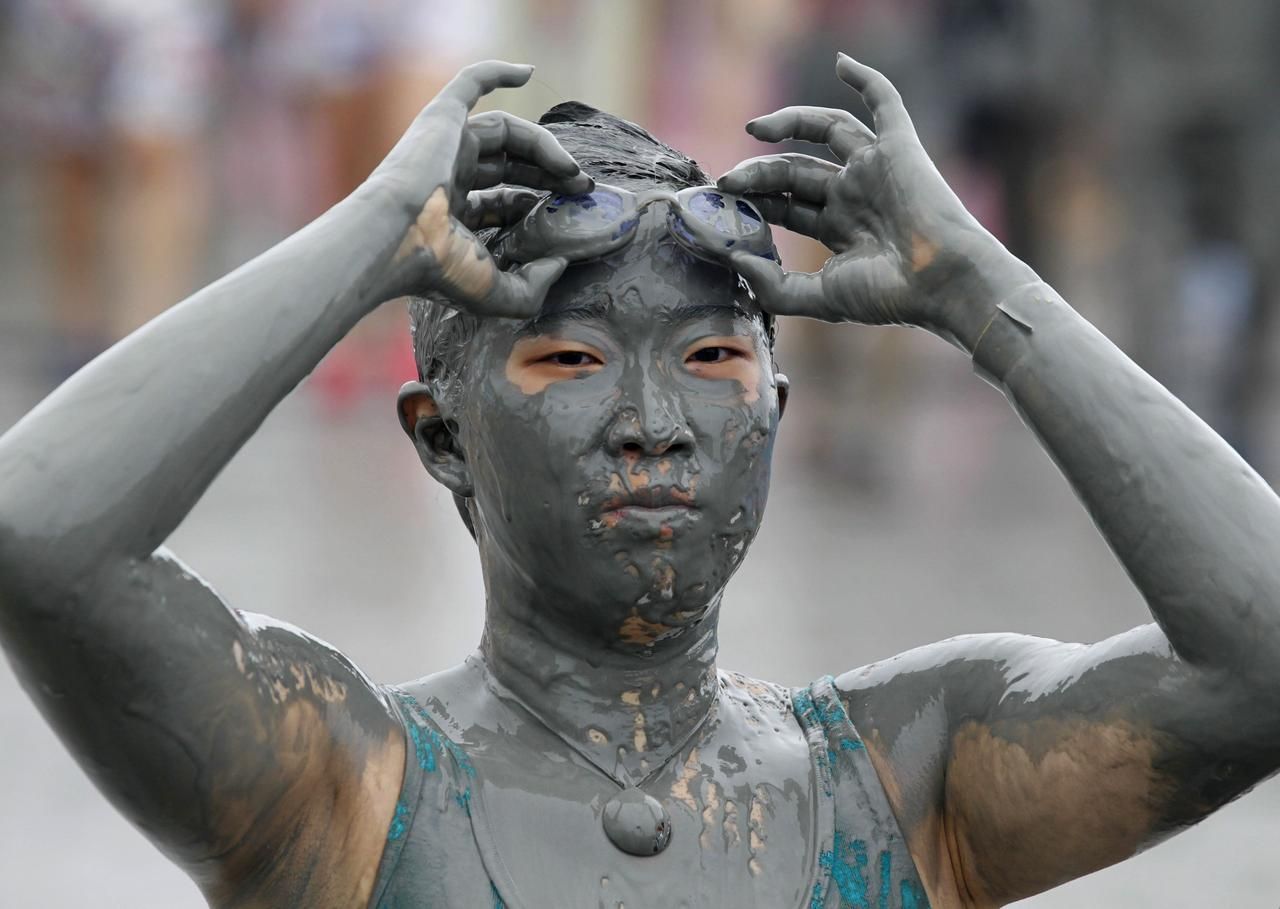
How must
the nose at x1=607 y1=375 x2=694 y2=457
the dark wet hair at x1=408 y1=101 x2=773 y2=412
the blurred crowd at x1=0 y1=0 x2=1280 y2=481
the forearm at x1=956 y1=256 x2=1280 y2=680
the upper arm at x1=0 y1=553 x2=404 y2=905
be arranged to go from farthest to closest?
the blurred crowd at x1=0 y1=0 x2=1280 y2=481 < the dark wet hair at x1=408 y1=101 x2=773 y2=412 < the nose at x1=607 y1=375 x2=694 y2=457 < the forearm at x1=956 y1=256 x2=1280 y2=680 < the upper arm at x1=0 y1=553 x2=404 y2=905

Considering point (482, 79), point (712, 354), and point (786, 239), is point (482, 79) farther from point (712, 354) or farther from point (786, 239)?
point (786, 239)

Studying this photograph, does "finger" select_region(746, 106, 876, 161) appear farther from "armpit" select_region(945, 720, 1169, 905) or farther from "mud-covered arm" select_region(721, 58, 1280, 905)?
"armpit" select_region(945, 720, 1169, 905)

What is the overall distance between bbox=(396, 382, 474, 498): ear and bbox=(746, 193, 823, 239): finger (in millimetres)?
509

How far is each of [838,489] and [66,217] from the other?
18.4 feet

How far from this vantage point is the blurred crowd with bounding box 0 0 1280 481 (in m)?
11.2

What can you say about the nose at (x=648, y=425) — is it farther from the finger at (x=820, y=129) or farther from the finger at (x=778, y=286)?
the finger at (x=820, y=129)

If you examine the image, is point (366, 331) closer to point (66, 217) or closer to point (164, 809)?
point (66, 217)

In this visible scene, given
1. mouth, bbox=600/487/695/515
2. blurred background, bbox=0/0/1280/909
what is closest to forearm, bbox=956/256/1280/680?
mouth, bbox=600/487/695/515

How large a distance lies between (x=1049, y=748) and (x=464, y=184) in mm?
1006

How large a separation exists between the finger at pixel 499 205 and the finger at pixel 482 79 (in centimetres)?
12

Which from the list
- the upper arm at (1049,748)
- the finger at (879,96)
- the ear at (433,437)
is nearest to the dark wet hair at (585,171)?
the ear at (433,437)

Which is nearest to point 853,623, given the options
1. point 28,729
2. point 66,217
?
point 28,729

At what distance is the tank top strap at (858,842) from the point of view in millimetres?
2984

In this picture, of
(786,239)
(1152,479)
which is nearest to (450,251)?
(1152,479)
